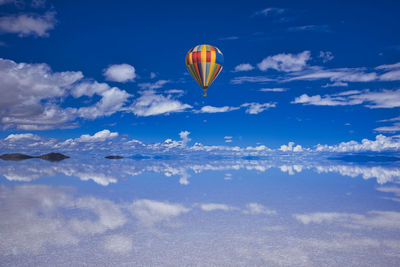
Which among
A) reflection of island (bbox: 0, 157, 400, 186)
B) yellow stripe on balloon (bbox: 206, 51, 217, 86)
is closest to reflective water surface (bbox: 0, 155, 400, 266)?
reflection of island (bbox: 0, 157, 400, 186)

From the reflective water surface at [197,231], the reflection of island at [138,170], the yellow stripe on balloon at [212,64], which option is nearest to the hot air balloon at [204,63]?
the yellow stripe on balloon at [212,64]

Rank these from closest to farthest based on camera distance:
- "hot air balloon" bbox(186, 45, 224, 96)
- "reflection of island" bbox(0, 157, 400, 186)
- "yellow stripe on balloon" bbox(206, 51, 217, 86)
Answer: "reflection of island" bbox(0, 157, 400, 186), "hot air balloon" bbox(186, 45, 224, 96), "yellow stripe on balloon" bbox(206, 51, 217, 86)

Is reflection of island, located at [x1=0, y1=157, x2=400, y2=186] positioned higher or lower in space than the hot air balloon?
lower

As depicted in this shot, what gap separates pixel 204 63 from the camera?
4525cm

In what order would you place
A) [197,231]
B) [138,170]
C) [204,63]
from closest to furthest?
[197,231] < [204,63] < [138,170]

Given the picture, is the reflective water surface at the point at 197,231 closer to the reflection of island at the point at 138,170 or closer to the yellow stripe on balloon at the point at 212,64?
the reflection of island at the point at 138,170

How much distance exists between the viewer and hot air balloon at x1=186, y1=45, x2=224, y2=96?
4525cm

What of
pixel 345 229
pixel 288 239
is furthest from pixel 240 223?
pixel 345 229

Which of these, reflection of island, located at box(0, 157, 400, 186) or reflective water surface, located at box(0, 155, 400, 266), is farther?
reflection of island, located at box(0, 157, 400, 186)

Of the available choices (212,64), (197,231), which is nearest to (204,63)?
(212,64)

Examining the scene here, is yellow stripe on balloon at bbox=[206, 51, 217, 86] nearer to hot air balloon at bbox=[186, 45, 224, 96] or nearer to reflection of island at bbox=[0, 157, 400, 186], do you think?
hot air balloon at bbox=[186, 45, 224, 96]

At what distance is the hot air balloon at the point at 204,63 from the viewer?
45.2 m

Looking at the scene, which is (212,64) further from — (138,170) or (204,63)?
(138,170)

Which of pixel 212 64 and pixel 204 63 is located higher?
pixel 204 63
